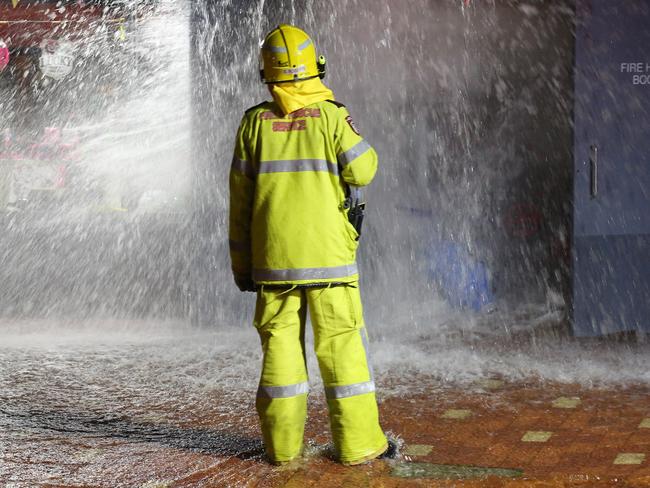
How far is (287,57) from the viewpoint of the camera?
3.86 meters

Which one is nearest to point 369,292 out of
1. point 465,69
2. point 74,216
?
point 465,69

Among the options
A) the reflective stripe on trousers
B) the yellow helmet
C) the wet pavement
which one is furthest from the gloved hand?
the yellow helmet

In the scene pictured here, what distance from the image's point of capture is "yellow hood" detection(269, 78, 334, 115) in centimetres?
384

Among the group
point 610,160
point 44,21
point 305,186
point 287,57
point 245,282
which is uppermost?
point 44,21

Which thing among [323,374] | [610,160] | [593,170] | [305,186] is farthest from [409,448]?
[610,160]

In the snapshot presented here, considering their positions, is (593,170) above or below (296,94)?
below

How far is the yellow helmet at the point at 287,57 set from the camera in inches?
152

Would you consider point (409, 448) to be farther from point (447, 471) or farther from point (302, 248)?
point (302, 248)

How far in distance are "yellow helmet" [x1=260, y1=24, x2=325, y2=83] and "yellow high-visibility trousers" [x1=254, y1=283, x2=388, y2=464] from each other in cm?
89

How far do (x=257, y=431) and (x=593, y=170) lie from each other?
362 centimetres

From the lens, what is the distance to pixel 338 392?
380cm

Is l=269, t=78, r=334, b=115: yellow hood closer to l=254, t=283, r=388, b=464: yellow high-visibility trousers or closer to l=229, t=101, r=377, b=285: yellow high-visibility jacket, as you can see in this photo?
l=229, t=101, r=377, b=285: yellow high-visibility jacket

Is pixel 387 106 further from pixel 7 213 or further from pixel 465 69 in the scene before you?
pixel 7 213

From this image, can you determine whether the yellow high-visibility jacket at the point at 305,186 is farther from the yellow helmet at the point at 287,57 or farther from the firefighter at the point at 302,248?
the yellow helmet at the point at 287,57
